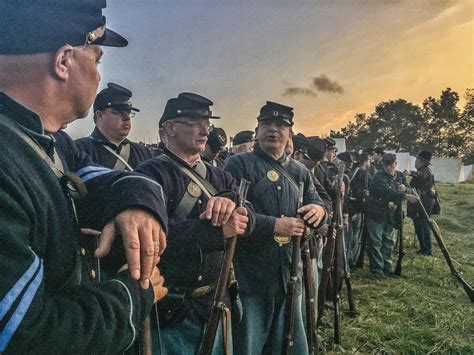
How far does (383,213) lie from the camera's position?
8.78 m

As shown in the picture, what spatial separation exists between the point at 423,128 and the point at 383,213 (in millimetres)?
67609

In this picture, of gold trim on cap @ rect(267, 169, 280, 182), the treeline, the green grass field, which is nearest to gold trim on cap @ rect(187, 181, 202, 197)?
gold trim on cap @ rect(267, 169, 280, 182)

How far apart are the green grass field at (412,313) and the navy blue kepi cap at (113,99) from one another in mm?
4381

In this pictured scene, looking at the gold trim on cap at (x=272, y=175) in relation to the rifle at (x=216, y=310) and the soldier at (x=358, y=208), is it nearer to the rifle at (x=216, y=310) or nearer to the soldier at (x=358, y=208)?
the rifle at (x=216, y=310)

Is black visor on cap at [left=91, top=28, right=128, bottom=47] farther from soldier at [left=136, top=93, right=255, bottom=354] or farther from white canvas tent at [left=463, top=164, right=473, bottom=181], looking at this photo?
white canvas tent at [left=463, top=164, right=473, bottom=181]

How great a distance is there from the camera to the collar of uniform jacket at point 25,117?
1.10 metres

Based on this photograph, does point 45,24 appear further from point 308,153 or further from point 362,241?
point 362,241

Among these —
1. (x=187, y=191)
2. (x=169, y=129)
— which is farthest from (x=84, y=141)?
(x=187, y=191)

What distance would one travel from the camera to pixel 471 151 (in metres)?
62.9

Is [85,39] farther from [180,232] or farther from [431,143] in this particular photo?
[431,143]

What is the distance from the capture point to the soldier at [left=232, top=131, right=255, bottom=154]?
25.7ft

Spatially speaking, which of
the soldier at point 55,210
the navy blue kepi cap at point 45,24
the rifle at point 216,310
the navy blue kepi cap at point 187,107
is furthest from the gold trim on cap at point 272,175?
the navy blue kepi cap at point 45,24

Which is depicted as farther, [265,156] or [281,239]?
[265,156]

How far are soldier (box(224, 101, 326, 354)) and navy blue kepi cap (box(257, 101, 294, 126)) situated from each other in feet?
1.65
